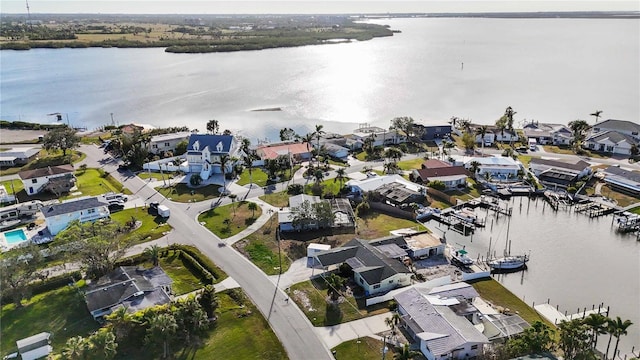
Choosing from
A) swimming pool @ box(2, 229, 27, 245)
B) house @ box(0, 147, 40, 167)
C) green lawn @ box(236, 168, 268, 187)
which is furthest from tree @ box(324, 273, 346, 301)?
house @ box(0, 147, 40, 167)

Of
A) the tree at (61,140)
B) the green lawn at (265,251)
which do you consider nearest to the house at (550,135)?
the green lawn at (265,251)

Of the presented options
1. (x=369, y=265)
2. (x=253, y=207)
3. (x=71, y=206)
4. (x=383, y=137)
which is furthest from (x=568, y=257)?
(x=71, y=206)

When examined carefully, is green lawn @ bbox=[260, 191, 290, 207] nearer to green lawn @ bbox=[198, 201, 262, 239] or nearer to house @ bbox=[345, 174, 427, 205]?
green lawn @ bbox=[198, 201, 262, 239]

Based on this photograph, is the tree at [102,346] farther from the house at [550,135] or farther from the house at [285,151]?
the house at [550,135]

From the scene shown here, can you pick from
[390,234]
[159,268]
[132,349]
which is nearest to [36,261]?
[159,268]

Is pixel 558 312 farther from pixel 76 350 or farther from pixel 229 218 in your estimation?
pixel 76 350

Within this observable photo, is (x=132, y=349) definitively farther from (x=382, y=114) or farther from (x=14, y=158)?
(x=382, y=114)
